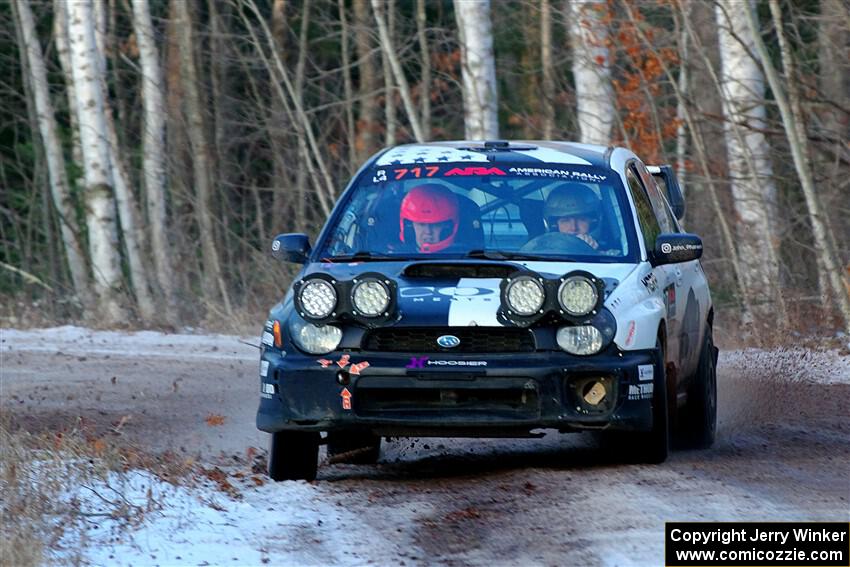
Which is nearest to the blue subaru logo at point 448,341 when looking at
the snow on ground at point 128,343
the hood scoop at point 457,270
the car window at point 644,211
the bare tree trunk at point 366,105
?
the hood scoop at point 457,270

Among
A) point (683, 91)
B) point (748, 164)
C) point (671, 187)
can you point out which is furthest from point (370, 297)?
point (683, 91)

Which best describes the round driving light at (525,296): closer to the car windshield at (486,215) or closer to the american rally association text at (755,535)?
the car windshield at (486,215)

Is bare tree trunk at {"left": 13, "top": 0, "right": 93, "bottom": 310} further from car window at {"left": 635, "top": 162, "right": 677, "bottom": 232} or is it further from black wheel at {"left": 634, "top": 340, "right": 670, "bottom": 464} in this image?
black wheel at {"left": 634, "top": 340, "right": 670, "bottom": 464}

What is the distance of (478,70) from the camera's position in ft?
63.5

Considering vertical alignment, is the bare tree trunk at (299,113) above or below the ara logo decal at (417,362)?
above

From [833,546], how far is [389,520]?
1.88 meters

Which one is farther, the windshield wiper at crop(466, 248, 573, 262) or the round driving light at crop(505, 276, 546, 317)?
the windshield wiper at crop(466, 248, 573, 262)

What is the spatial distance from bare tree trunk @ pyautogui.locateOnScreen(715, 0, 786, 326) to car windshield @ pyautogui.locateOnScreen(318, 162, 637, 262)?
822 cm

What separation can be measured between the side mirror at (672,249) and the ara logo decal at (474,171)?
933 mm

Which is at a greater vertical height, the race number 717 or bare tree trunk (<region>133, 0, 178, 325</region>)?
bare tree trunk (<region>133, 0, 178, 325</region>)

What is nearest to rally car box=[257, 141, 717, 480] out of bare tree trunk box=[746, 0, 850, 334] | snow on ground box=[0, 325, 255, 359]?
snow on ground box=[0, 325, 255, 359]

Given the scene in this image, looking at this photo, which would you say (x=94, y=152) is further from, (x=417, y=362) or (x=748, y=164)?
(x=417, y=362)

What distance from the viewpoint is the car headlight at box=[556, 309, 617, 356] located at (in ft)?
24.6

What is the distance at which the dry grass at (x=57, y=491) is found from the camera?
19.3ft
